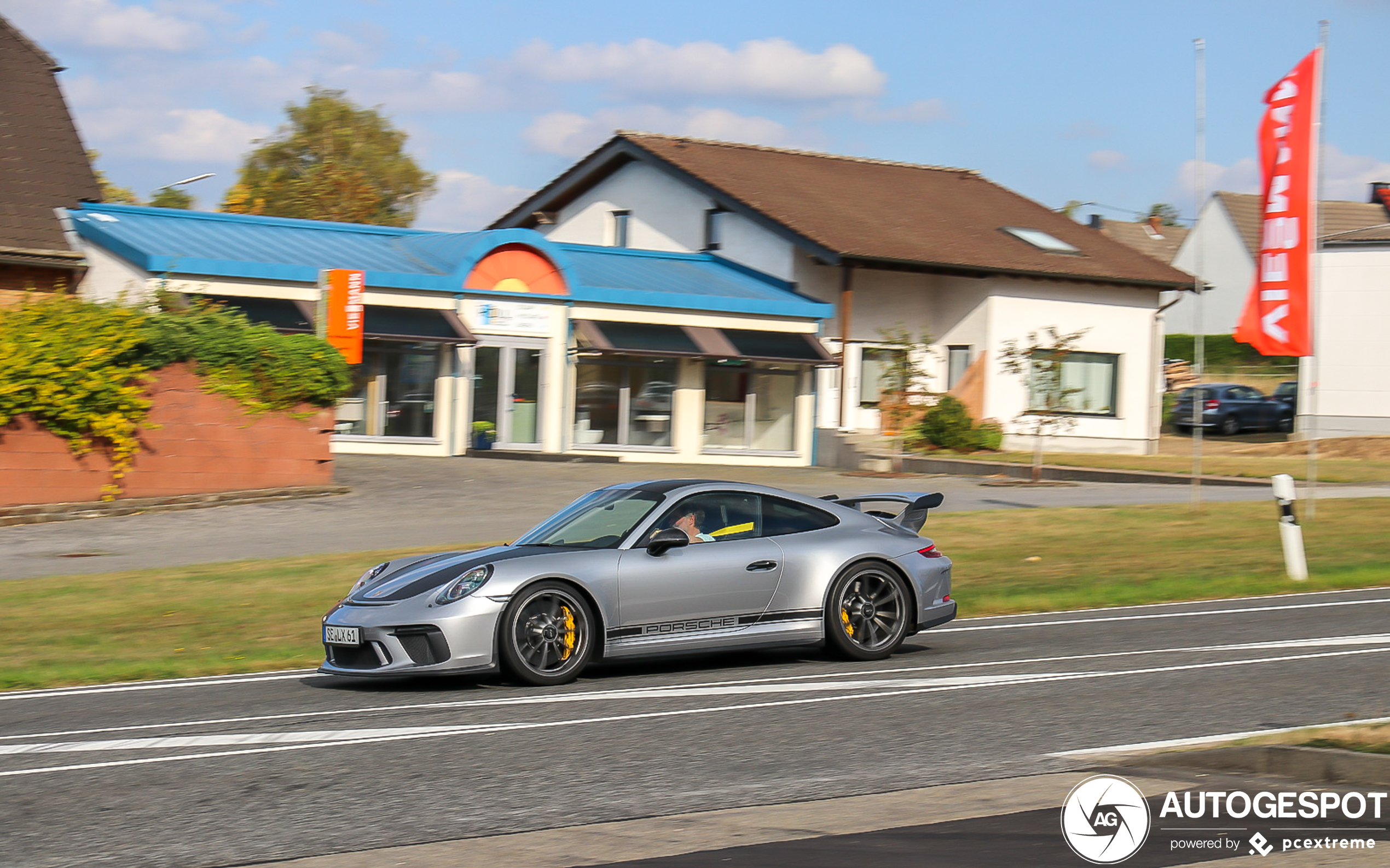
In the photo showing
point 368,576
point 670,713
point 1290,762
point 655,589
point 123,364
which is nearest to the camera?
point 1290,762

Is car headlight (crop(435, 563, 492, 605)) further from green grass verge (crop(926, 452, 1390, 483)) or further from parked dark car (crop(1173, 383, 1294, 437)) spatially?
parked dark car (crop(1173, 383, 1294, 437))

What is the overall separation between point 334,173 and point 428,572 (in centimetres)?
5133

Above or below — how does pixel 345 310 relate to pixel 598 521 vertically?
above

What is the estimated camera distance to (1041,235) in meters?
40.2

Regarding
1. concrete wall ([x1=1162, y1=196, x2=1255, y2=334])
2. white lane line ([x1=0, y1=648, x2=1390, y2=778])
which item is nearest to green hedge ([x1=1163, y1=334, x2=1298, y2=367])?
concrete wall ([x1=1162, y1=196, x2=1255, y2=334])

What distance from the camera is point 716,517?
1023 cm

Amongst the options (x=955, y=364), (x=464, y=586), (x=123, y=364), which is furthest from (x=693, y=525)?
(x=955, y=364)

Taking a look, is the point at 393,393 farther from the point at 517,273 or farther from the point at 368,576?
the point at 368,576

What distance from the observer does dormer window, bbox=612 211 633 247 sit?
41188 mm

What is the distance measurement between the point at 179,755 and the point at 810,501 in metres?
4.92

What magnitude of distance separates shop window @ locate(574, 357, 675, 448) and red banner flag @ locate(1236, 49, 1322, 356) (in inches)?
657

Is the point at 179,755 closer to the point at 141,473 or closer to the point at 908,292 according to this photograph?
the point at 141,473

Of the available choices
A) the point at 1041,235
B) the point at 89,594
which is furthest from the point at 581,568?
the point at 1041,235

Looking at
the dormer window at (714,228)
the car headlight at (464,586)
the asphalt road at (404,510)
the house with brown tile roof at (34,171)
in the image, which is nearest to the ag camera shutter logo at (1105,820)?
the car headlight at (464,586)
